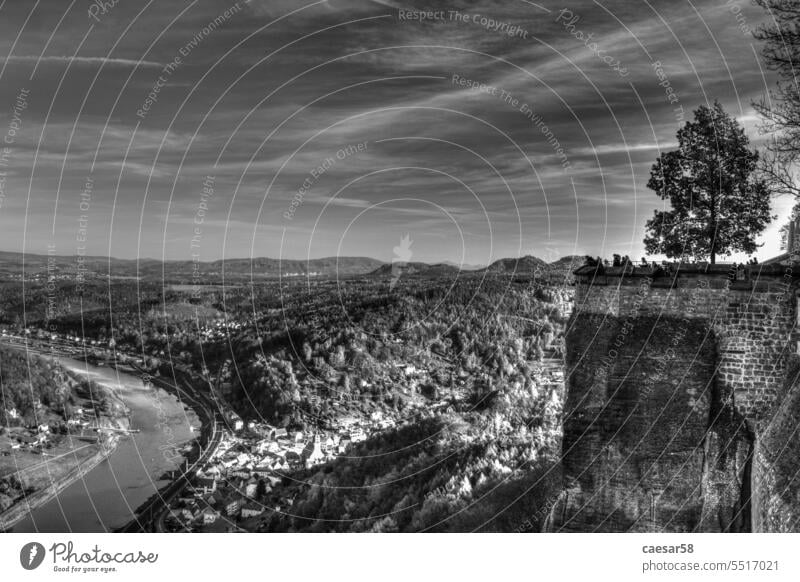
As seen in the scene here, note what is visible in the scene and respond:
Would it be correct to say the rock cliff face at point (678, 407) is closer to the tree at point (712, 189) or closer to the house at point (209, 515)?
the tree at point (712, 189)

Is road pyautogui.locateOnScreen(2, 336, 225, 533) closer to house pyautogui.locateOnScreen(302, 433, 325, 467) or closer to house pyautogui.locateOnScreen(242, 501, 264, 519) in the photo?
house pyautogui.locateOnScreen(242, 501, 264, 519)

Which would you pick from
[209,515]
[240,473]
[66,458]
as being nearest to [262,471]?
[240,473]

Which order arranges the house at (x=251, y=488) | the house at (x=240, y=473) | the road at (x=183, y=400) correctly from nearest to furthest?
the road at (x=183, y=400), the house at (x=251, y=488), the house at (x=240, y=473)

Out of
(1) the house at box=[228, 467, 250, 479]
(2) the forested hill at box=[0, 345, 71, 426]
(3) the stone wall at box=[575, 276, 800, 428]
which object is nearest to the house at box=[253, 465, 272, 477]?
(1) the house at box=[228, 467, 250, 479]

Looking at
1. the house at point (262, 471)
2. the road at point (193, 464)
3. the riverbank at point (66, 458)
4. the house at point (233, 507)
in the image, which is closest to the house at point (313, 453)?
the house at point (262, 471)
